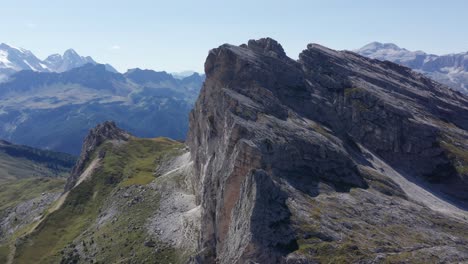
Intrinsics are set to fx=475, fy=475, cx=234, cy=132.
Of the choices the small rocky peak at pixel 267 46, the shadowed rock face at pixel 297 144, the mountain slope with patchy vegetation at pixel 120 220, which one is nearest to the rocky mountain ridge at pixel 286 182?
the shadowed rock face at pixel 297 144

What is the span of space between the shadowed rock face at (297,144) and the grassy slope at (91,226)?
Answer: 950 inches

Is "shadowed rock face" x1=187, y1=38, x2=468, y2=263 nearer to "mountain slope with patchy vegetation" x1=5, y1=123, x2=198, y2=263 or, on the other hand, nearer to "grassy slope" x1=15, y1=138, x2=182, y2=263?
"mountain slope with patchy vegetation" x1=5, y1=123, x2=198, y2=263

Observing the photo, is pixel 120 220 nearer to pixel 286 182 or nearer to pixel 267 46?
pixel 286 182

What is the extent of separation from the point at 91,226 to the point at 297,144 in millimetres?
82571

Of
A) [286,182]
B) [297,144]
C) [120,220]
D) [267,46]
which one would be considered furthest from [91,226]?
[267,46]

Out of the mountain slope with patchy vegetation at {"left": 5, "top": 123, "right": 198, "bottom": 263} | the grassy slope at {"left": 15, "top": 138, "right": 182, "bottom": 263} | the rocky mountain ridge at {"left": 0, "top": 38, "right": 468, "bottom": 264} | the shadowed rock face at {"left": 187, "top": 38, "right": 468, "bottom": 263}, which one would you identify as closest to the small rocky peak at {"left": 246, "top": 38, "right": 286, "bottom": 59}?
the shadowed rock face at {"left": 187, "top": 38, "right": 468, "bottom": 263}

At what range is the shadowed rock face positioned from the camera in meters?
80.8

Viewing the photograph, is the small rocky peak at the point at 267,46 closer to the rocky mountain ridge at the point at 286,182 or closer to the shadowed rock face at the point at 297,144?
the shadowed rock face at the point at 297,144

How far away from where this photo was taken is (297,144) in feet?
354

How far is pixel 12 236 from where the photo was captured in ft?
605

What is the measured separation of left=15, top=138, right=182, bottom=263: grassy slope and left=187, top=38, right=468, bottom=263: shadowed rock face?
2414 cm

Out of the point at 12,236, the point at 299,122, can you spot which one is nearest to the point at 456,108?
the point at 299,122

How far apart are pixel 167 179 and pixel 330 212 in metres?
86.4

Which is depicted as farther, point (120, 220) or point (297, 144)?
point (120, 220)
